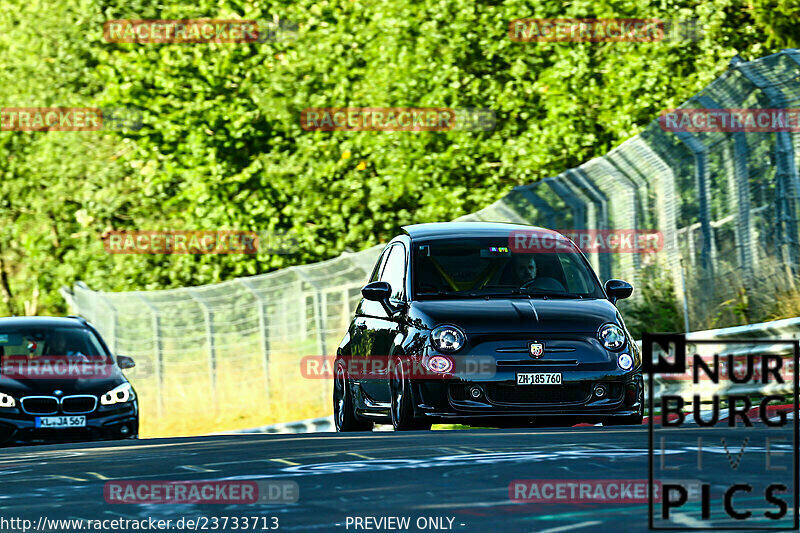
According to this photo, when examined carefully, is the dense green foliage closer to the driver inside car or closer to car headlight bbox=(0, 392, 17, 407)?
the driver inside car

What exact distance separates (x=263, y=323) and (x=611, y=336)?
1507 cm

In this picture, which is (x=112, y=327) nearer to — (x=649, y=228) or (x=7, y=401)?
(x=649, y=228)

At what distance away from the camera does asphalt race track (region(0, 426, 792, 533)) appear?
787 cm

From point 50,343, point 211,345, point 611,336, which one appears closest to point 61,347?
point 50,343

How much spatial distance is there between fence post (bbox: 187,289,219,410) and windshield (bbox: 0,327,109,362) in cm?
805

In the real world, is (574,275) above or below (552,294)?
above

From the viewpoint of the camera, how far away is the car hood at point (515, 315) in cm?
1227

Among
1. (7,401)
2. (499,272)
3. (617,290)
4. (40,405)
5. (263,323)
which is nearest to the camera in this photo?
(617,290)

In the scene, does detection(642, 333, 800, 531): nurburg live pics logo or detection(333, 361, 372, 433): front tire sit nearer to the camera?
detection(642, 333, 800, 531): nurburg live pics logo

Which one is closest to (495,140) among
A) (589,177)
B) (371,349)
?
(589,177)

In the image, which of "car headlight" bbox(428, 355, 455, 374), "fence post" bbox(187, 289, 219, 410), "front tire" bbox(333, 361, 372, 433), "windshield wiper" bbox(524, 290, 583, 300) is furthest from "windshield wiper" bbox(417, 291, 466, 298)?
"fence post" bbox(187, 289, 219, 410)

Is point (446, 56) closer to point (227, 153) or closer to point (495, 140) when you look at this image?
point (495, 140)

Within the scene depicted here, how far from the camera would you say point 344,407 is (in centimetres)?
1478

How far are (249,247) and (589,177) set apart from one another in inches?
614
